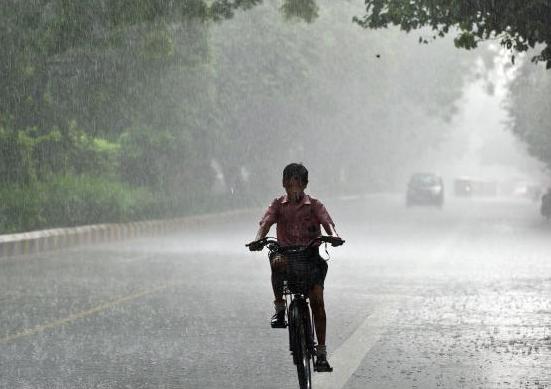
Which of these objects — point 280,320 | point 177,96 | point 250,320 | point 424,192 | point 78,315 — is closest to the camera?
point 280,320

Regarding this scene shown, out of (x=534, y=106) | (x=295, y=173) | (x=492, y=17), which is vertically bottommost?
(x=534, y=106)

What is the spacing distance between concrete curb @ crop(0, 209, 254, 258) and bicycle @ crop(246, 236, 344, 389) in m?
14.7

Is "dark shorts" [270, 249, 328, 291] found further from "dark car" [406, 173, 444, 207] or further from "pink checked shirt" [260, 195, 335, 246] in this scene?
"dark car" [406, 173, 444, 207]

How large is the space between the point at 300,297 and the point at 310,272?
264mm

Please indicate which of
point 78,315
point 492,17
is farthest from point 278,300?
point 492,17

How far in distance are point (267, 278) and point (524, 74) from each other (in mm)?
35776

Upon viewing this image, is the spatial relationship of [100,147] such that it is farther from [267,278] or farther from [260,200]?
[267,278]

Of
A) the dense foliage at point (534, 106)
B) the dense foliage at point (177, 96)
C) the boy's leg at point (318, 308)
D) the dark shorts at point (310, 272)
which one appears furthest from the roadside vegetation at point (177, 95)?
the dark shorts at point (310, 272)

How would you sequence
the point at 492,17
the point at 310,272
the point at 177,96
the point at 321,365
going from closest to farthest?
the point at 310,272, the point at 321,365, the point at 492,17, the point at 177,96

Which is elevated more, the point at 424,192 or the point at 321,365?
the point at 321,365

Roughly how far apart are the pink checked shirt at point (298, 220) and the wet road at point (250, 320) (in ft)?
4.05

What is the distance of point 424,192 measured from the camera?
178 ft

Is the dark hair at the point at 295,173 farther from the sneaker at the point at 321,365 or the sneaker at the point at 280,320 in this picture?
the sneaker at the point at 321,365

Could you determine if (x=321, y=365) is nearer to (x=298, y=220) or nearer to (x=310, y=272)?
(x=310, y=272)
